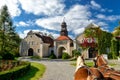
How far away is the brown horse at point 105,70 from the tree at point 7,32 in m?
48.6

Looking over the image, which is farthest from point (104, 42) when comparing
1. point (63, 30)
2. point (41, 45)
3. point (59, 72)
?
point (63, 30)

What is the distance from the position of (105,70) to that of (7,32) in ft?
170

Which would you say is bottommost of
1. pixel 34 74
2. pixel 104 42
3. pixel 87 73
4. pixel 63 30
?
pixel 34 74

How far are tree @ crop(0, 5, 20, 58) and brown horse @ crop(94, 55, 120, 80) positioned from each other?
1915 inches

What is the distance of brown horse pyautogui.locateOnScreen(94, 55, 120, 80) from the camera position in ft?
15.1

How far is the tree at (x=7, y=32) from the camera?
174ft

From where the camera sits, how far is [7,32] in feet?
180

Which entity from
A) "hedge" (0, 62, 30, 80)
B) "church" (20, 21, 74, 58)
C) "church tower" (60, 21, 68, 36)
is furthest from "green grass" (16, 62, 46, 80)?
"church tower" (60, 21, 68, 36)

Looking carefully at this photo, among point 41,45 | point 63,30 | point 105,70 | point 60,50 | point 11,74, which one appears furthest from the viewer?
point 63,30

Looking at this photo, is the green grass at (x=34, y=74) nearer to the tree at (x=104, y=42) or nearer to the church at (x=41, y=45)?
the tree at (x=104, y=42)

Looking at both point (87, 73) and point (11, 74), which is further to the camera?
point (11, 74)

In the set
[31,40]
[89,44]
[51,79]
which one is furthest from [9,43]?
[89,44]

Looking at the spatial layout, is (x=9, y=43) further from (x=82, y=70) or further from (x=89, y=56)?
(x=82, y=70)

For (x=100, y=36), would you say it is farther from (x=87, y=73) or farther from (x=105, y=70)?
(x=87, y=73)
